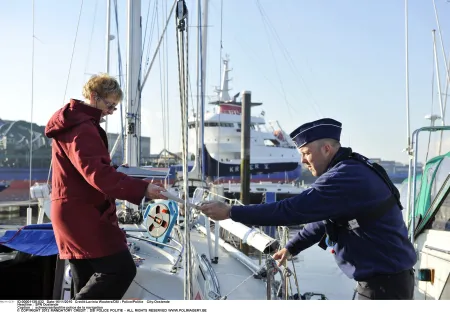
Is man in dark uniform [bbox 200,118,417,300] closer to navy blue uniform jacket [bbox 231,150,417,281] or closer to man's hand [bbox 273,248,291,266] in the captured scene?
navy blue uniform jacket [bbox 231,150,417,281]

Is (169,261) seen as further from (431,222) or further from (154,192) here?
→ (431,222)

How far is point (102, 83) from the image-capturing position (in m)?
2.07

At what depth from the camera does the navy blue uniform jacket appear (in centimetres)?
182

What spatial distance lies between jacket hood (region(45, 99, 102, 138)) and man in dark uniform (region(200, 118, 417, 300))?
73 cm

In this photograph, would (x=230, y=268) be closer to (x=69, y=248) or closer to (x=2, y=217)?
(x=69, y=248)

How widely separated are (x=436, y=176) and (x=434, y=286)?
1.24 m

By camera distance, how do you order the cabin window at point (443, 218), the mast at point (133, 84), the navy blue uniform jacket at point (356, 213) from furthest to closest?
the mast at point (133, 84) < the cabin window at point (443, 218) < the navy blue uniform jacket at point (356, 213)

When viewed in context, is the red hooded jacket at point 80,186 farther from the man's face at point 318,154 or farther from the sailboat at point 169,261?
the man's face at point 318,154

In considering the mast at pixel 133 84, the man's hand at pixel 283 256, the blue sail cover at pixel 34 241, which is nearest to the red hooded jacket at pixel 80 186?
the blue sail cover at pixel 34 241

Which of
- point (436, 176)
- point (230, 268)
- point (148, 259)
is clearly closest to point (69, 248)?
point (148, 259)

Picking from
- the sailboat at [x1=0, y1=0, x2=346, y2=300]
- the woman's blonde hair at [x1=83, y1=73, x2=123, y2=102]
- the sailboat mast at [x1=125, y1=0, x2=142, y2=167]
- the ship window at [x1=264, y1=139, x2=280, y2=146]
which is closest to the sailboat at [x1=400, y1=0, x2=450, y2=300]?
the sailboat at [x1=0, y1=0, x2=346, y2=300]

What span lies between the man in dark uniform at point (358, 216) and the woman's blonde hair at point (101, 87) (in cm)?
78

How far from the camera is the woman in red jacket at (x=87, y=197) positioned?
1.84 metres

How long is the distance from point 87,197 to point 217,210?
63cm
